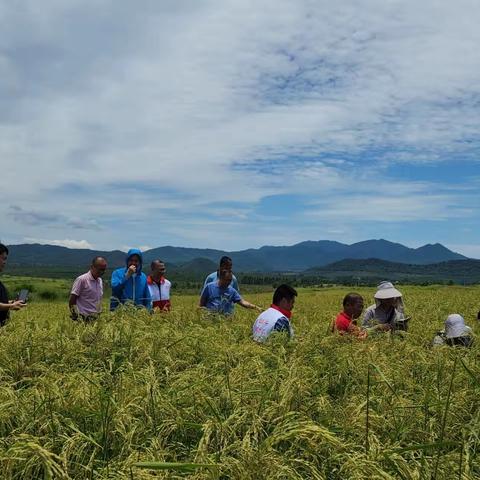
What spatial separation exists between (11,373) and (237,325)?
12.9 ft

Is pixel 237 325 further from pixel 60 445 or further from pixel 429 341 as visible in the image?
pixel 60 445

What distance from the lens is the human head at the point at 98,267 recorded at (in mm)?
9984

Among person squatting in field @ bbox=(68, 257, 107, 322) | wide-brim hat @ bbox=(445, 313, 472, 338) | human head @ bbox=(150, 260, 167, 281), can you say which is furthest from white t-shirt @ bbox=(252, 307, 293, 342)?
human head @ bbox=(150, 260, 167, 281)

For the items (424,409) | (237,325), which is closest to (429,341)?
(237,325)

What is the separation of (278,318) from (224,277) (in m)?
2.91

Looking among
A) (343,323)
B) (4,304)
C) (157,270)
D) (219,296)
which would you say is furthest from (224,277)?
(4,304)

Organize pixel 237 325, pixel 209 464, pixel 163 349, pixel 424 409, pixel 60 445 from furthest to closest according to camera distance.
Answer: pixel 237 325, pixel 163 349, pixel 424 409, pixel 60 445, pixel 209 464

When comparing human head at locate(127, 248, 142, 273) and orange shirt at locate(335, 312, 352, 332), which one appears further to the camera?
human head at locate(127, 248, 142, 273)

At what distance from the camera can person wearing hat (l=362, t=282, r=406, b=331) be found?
931 centimetres

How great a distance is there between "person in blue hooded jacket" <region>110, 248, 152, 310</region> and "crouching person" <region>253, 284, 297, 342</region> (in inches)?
125

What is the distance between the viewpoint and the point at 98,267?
393 inches

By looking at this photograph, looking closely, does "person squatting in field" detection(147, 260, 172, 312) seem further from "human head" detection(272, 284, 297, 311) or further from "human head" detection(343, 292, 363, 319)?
"human head" detection(343, 292, 363, 319)

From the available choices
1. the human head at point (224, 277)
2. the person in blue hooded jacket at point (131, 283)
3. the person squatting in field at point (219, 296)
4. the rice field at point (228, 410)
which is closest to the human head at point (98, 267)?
the person in blue hooded jacket at point (131, 283)

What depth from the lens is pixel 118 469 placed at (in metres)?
3.51
